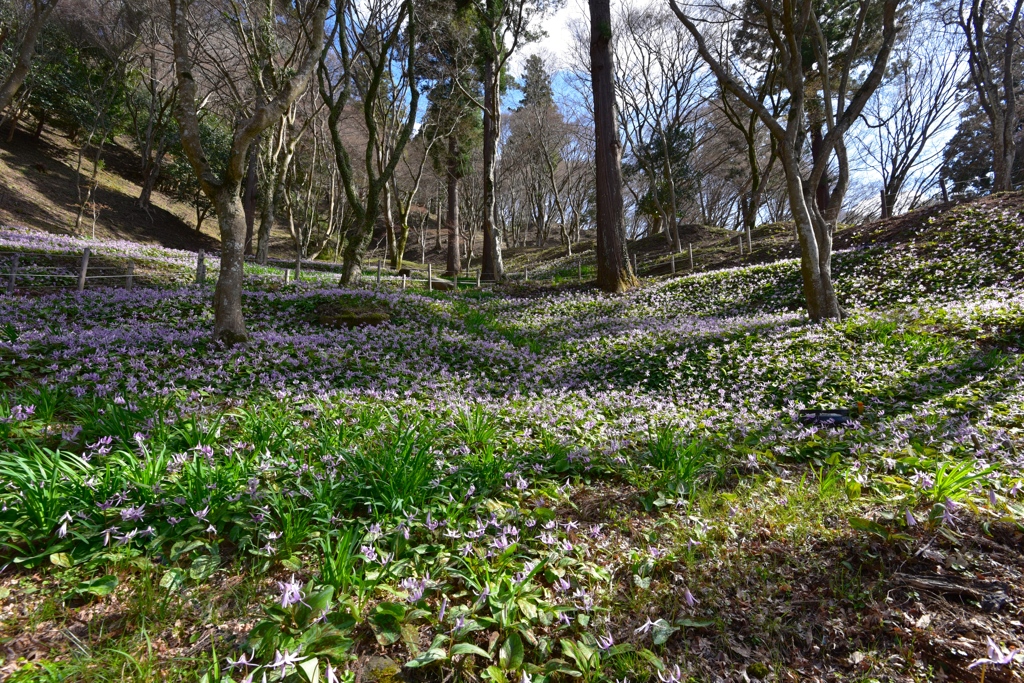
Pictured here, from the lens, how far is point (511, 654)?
1985mm

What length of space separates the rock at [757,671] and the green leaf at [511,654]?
3.41ft

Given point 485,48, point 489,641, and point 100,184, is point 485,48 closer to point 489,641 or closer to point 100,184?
point 489,641

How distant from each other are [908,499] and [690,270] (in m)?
16.5

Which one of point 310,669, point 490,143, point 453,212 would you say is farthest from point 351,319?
point 453,212

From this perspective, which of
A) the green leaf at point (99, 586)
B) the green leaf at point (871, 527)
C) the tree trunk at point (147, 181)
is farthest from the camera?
the tree trunk at point (147, 181)

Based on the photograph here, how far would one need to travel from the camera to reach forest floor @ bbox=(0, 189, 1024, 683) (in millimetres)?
2018

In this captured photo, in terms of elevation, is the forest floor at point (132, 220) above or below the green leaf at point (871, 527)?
above

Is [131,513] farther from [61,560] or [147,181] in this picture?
[147,181]

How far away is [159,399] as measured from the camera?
4.39 meters

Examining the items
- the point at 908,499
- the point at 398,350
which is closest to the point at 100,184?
the point at 398,350

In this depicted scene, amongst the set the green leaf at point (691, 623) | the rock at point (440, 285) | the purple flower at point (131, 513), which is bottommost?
the green leaf at point (691, 623)

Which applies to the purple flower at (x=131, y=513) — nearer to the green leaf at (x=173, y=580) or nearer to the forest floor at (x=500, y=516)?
the forest floor at (x=500, y=516)

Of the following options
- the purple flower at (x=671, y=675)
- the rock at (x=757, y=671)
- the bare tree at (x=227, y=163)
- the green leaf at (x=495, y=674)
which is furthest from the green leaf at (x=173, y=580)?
the bare tree at (x=227, y=163)

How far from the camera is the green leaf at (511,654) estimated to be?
76.9 inches
